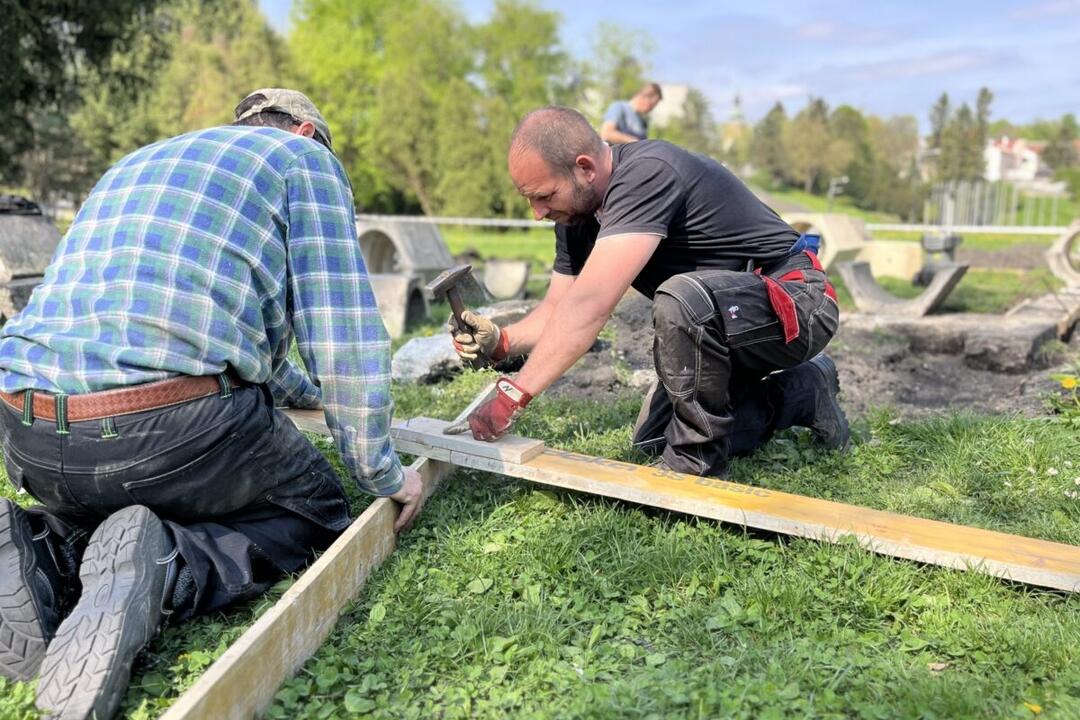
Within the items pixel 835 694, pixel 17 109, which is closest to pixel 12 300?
pixel 835 694

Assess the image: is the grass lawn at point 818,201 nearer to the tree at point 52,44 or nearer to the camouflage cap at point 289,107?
the tree at point 52,44

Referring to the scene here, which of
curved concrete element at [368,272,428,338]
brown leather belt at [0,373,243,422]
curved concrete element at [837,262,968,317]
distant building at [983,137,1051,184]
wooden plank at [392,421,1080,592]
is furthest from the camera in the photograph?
distant building at [983,137,1051,184]

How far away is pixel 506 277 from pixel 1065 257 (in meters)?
6.32

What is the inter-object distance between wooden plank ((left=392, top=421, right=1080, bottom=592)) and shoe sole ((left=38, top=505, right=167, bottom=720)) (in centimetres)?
120

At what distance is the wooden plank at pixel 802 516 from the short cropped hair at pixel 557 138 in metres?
1.09

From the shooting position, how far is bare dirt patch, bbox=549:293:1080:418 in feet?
16.3

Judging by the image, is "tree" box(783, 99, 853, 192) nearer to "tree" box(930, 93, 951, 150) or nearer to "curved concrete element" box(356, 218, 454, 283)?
"tree" box(930, 93, 951, 150)

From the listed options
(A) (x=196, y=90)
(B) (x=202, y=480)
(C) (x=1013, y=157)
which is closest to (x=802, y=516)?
(B) (x=202, y=480)

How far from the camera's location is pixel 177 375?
2283 mm

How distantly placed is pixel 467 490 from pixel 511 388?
18.7 inches

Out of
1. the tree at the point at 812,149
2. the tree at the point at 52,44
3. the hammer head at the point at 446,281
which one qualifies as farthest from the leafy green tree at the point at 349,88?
the hammer head at the point at 446,281

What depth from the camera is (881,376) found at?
5922 millimetres

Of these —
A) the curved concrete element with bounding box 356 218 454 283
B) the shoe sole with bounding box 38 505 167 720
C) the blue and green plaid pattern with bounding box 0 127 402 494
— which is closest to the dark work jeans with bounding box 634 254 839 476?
the blue and green plaid pattern with bounding box 0 127 402 494

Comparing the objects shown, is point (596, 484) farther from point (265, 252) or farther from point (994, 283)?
point (994, 283)
